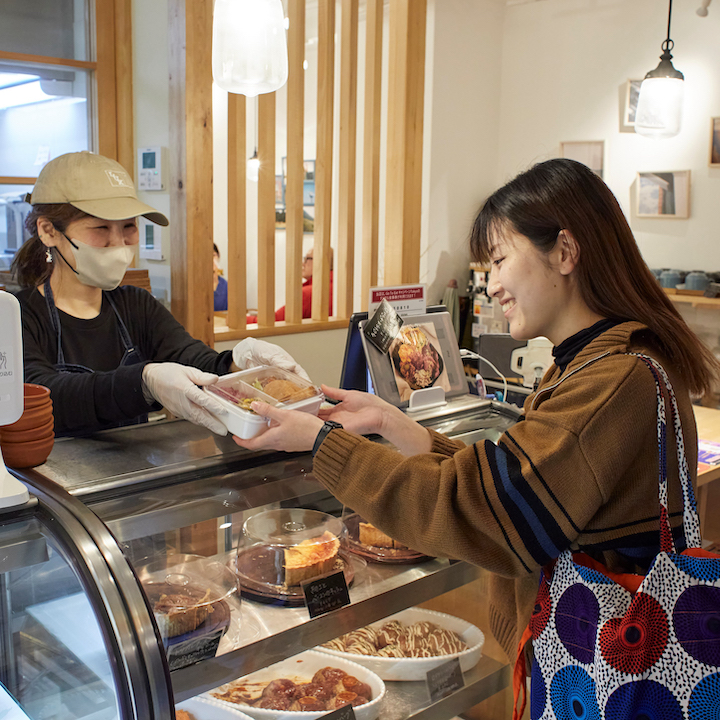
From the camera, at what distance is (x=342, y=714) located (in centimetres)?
162

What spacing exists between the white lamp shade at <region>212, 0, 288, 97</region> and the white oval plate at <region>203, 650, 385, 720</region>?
2037mm

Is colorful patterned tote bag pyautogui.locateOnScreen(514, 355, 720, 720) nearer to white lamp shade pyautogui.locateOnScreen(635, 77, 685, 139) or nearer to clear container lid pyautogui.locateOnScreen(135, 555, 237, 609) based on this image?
clear container lid pyautogui.locateOnScreen(135, 555, 237, 609)

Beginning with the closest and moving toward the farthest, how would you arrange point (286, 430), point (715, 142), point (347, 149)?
point (286, 430), point (347, 149), point (715, 142)

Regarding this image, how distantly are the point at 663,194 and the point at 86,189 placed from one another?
5777 mm

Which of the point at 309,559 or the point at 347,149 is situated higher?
the point at 347,149

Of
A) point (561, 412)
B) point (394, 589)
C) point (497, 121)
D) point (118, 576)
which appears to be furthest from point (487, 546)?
point (497, 121)

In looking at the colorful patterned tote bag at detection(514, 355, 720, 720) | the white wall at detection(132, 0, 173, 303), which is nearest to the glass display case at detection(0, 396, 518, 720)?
the colorful patterned tote bag at detection(514, 355, 720, 720)

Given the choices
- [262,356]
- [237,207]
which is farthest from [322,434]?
[237,207]

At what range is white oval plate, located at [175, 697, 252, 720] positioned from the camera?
158cm

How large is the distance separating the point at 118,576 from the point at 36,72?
306cm

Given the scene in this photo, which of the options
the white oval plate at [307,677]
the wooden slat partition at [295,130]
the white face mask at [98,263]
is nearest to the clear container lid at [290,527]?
the white oval plate at [307,677]

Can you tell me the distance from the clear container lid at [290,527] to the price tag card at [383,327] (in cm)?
61

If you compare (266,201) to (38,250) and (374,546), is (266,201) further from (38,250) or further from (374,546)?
(374,546)

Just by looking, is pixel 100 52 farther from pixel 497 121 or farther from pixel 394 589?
pixel 497 121
